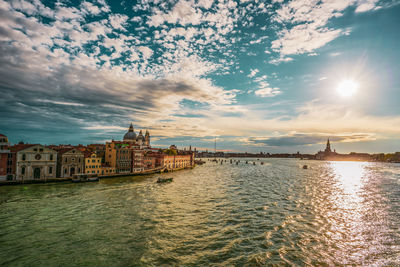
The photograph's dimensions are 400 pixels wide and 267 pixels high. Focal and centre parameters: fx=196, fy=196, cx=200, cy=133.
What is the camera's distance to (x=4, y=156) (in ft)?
147

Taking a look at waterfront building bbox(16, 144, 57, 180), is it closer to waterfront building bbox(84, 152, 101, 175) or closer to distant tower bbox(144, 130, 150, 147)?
waterfront building bbox(84, 152, 101, 175)

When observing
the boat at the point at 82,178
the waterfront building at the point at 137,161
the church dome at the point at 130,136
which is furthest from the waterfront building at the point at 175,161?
the church dome at the point at 130,136

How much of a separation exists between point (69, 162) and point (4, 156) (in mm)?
13366

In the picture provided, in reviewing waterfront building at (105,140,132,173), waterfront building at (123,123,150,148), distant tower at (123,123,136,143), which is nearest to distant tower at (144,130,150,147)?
waterfront building at (123,123,150,148)

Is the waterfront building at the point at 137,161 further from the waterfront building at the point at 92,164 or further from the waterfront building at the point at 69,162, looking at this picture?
the waterfront building at the point at 69,162

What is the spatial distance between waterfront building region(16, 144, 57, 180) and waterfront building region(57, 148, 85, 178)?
1.95m

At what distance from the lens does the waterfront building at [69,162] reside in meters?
53.9

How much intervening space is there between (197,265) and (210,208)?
45.1 ft

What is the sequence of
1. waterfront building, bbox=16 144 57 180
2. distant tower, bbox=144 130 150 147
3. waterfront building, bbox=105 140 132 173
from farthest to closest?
1. distant tower, bbox=144 130 150 147
2. waterfront building, bbox=105 140 132 173
3. waterfront building, bbox=16 144 57 180

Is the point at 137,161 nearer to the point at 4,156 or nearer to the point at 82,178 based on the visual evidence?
the point at 82,178

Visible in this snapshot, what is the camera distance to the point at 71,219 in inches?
864

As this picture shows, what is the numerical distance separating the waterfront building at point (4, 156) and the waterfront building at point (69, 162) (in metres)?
10.6

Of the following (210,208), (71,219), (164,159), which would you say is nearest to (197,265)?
(210,208)

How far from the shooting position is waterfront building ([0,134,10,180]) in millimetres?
44219
